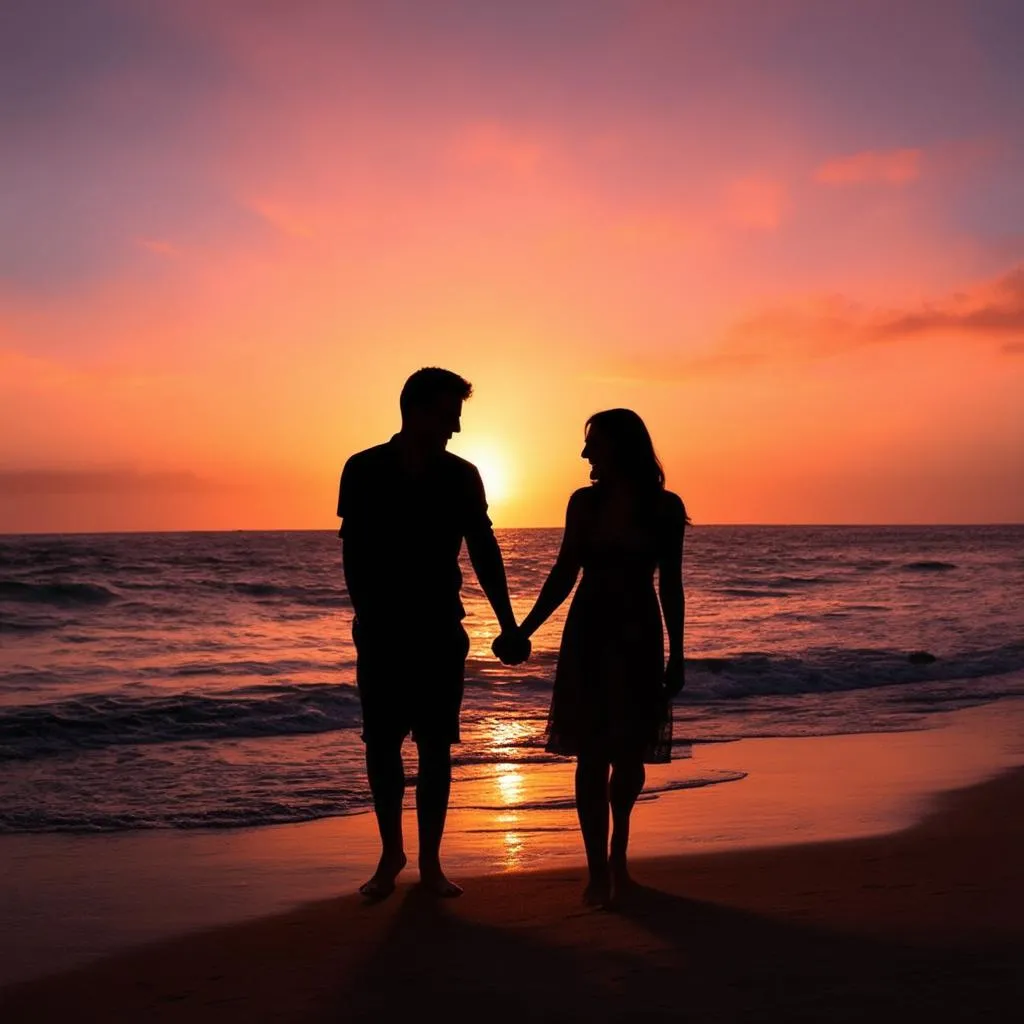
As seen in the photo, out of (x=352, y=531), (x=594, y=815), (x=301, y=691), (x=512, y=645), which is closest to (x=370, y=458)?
(x=352, y=531)

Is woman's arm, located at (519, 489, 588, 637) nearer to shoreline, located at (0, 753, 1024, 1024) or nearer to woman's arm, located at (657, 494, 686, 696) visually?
woman's arm, located at (657, 494, 686, 696)

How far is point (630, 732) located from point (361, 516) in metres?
1.35

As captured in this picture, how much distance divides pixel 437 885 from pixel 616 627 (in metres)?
1.27

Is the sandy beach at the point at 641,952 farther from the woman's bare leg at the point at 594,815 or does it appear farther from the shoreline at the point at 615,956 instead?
the woman's bare leg at the point at 594,815

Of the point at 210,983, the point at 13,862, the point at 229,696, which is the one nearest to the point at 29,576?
the point at 229,696

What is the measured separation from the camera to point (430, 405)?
15.6 feet

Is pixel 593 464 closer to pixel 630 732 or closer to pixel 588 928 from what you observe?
pixel 630 732

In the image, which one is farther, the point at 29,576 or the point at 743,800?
the point at 29,576

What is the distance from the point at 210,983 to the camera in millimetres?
3889

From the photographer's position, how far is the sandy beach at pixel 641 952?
3.51 metres

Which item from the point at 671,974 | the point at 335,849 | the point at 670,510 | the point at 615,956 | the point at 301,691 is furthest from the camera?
the point at 301,691

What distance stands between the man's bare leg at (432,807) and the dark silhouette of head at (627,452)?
4.19 ft

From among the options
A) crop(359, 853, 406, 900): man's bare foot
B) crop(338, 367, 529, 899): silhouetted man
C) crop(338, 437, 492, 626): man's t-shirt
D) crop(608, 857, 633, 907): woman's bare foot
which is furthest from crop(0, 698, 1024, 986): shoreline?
crop(338, 437, 492, 626): man's t-shirt

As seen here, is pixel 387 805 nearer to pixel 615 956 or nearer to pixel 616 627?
pixel 616 627
